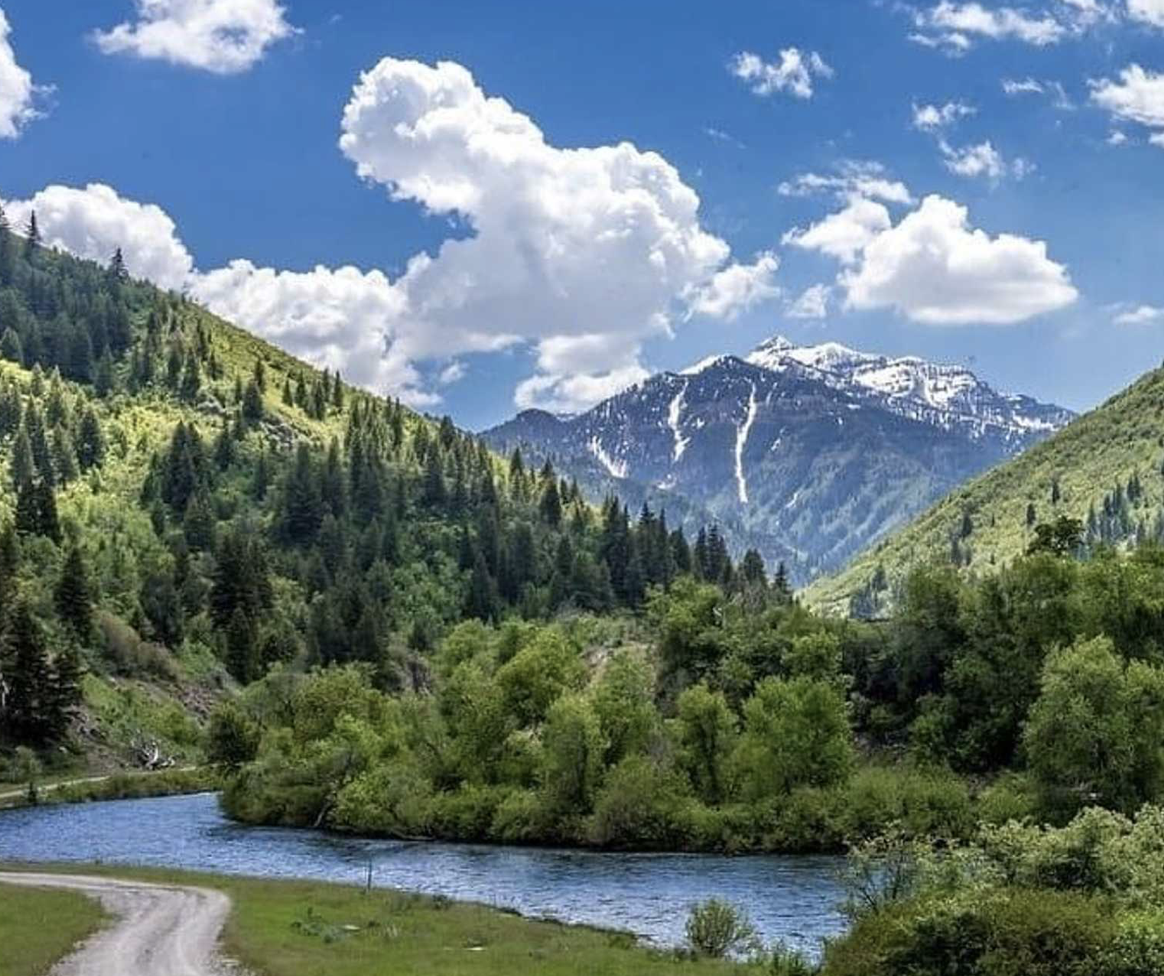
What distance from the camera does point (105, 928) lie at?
50.6 m

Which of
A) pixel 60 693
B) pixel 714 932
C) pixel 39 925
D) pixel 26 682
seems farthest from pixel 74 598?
pixel 714 932

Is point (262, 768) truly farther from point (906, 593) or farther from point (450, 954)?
point (450, 954)

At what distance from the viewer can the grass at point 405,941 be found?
4412cm

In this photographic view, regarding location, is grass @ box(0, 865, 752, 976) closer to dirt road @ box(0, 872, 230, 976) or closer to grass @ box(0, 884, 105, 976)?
grass @ box(0, 884, 105, 976)

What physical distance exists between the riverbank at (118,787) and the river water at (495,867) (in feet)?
28.7

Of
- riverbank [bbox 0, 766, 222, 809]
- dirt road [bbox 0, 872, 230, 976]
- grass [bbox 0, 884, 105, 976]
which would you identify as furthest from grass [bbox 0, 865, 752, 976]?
riverbank [bbox 0, 766, 222, 809]

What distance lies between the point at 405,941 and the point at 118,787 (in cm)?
10229

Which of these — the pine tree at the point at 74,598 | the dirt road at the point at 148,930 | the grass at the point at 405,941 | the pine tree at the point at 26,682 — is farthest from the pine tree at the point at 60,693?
the grass at the point at 405,941

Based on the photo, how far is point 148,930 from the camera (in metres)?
50.7

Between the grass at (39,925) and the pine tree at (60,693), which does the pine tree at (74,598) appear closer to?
the pine tree at (60,693)

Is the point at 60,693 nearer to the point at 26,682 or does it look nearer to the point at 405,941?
the point at 26,682

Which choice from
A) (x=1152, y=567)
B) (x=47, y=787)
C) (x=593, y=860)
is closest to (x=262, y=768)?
(x=47, y=787)

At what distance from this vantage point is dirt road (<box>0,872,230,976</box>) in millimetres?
42094

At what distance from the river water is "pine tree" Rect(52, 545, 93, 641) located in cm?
6055
